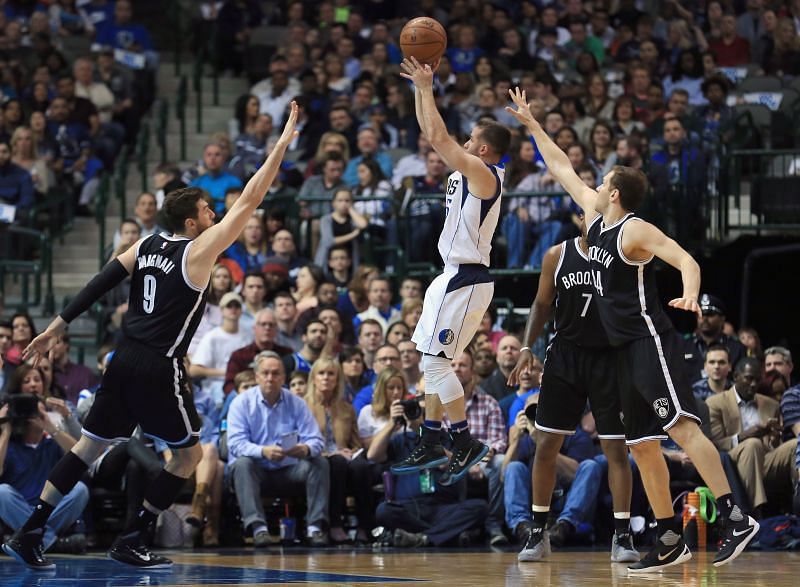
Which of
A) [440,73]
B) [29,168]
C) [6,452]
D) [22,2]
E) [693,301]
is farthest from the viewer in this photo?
[22,2]

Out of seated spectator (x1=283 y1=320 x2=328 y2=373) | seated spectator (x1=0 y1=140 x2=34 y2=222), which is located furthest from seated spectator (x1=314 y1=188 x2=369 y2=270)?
seated spectator (x1=0 y1=140 x2=34 y2=222)

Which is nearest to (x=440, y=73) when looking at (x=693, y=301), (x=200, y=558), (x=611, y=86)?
(x=611, y=86)

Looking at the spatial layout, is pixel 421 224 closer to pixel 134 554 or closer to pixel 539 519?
pixel 539 519

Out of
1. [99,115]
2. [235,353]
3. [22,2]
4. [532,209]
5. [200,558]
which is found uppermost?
[22,2]

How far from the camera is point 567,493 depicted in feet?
42.6

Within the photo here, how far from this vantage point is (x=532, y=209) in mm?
15953

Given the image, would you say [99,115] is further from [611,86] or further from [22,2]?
[611,86]

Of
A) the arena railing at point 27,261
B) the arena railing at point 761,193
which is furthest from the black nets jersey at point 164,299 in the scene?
the arena railing at point 761,193

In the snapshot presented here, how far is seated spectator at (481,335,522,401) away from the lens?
1360cm

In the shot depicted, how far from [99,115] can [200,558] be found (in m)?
9.89

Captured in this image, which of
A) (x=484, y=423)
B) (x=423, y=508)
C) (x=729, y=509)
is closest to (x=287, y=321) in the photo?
(x=484, y=423)

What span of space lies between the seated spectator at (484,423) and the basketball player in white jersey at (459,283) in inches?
125

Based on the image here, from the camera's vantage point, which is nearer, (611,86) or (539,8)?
(611,86)

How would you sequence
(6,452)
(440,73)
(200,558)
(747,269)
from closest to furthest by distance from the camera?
(200,558) < (6,452) < (747,269) < (440,73)
